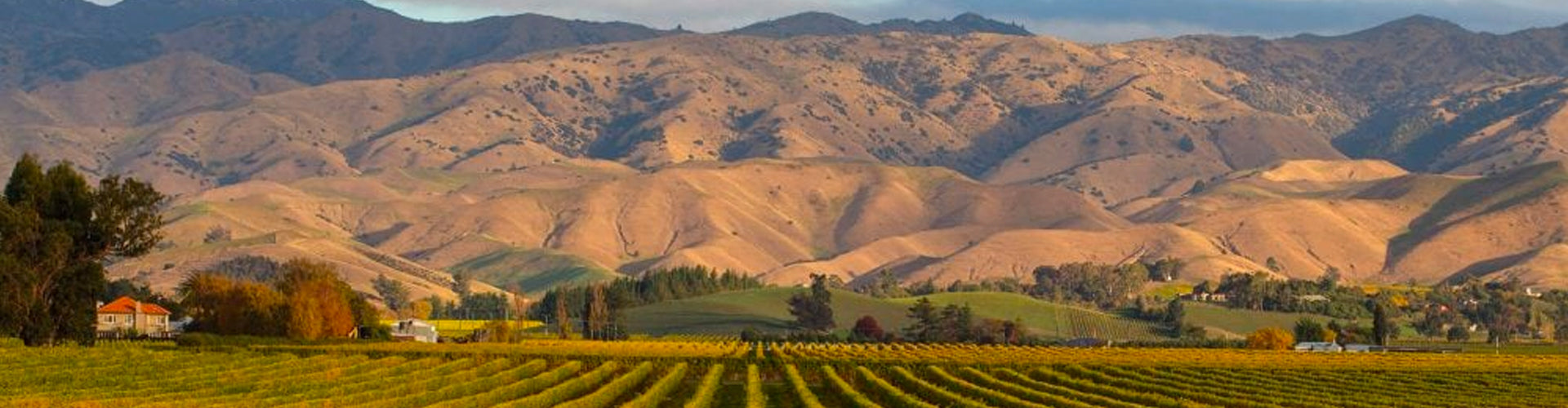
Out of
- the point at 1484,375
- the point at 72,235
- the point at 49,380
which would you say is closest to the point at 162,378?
the point at 49,380

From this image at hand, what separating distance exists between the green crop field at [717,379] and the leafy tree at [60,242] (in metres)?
4.54

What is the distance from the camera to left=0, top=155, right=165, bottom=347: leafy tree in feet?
444

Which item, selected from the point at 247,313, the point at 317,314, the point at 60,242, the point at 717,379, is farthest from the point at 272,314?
the point at 717,379

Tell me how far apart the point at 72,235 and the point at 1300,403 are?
78841 mm

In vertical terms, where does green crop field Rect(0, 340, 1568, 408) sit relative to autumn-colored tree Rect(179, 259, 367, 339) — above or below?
below

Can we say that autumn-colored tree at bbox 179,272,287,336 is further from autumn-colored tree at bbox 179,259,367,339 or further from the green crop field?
the green crop field

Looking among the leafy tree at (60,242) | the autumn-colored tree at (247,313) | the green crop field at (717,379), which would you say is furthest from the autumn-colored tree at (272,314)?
the leafy tree at (60,242)

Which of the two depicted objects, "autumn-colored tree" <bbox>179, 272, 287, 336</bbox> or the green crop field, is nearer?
the green crop field

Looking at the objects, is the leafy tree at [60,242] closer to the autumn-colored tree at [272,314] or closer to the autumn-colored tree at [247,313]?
the autumn-colored tree at [272,314]

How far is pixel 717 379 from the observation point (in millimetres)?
123125

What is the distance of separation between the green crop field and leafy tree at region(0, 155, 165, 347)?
14.9 ft

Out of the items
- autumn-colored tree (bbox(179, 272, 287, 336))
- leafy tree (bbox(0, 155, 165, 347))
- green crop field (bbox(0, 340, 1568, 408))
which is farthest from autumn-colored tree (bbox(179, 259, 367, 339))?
leafy tree (bbox(0, 155, 165, 347))

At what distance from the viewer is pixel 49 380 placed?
297 ft

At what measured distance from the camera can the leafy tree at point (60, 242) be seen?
135 metres
